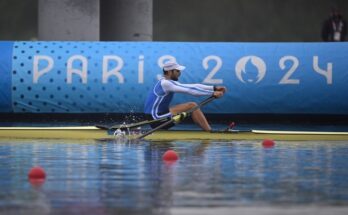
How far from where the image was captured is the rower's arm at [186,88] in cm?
1994

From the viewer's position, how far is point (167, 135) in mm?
19219

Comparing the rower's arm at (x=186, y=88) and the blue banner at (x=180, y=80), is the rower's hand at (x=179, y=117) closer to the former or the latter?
the rower's arm at (x=186, y=88)

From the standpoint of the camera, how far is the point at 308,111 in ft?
77.7

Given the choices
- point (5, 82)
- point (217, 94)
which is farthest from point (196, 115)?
point (5, 82)

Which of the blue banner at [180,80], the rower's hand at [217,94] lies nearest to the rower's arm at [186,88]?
the rower's hand at [217,94]

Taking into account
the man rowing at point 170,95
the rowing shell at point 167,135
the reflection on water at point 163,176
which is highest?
the man rowing at point 170,95

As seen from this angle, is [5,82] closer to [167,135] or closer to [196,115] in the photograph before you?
[196,115]

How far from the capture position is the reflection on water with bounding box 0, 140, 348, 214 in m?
9.40

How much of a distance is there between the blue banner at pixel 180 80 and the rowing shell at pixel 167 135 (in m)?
3.21

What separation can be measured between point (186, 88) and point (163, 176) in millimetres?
8498

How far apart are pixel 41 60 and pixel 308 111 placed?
5.90 metres

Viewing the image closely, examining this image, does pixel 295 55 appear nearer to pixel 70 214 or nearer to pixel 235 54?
pixel 235 54

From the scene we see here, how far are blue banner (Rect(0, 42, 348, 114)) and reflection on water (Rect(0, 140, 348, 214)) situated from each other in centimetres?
670

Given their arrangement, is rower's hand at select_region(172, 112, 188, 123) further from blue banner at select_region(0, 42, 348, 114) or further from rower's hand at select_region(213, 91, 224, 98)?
blue banner at select_region(0, 42, 348, 114)
